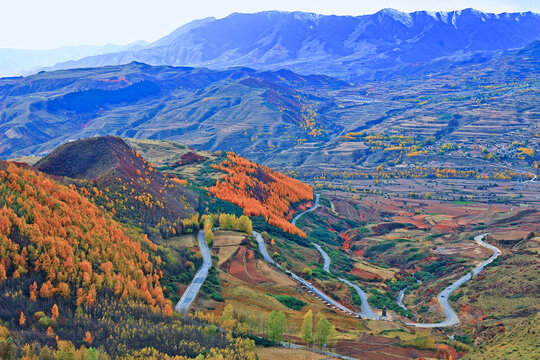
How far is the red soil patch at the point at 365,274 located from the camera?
127m

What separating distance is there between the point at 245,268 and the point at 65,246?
4397 cm

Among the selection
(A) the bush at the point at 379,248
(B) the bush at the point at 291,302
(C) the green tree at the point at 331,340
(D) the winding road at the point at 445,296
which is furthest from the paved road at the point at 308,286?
(A) the bush at the point at 379,248

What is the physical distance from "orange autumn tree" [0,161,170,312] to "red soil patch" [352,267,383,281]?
64.7 metres

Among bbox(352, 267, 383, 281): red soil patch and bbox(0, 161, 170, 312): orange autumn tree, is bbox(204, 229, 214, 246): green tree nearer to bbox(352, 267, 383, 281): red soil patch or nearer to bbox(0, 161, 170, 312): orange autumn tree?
bbox(0, 161, 170, 312): orange autumn tree

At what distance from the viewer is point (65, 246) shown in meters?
72.0

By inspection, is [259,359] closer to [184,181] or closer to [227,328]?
[227,328]

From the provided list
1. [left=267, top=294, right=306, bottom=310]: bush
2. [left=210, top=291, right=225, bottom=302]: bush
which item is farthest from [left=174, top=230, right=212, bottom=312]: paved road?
[left=267, top=294, right=306, bottom=310]: bush

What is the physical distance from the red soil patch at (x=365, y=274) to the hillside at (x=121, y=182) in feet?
174

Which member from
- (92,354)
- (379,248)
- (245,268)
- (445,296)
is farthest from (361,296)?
(92,354)

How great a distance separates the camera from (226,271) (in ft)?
332

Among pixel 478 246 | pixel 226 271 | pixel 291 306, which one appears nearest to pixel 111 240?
pixel 226 271

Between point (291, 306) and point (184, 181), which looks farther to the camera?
point (184, 181)

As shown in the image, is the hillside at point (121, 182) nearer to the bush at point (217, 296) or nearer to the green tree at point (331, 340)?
the bush at point (217, 296)

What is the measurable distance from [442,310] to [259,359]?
54051 mm
